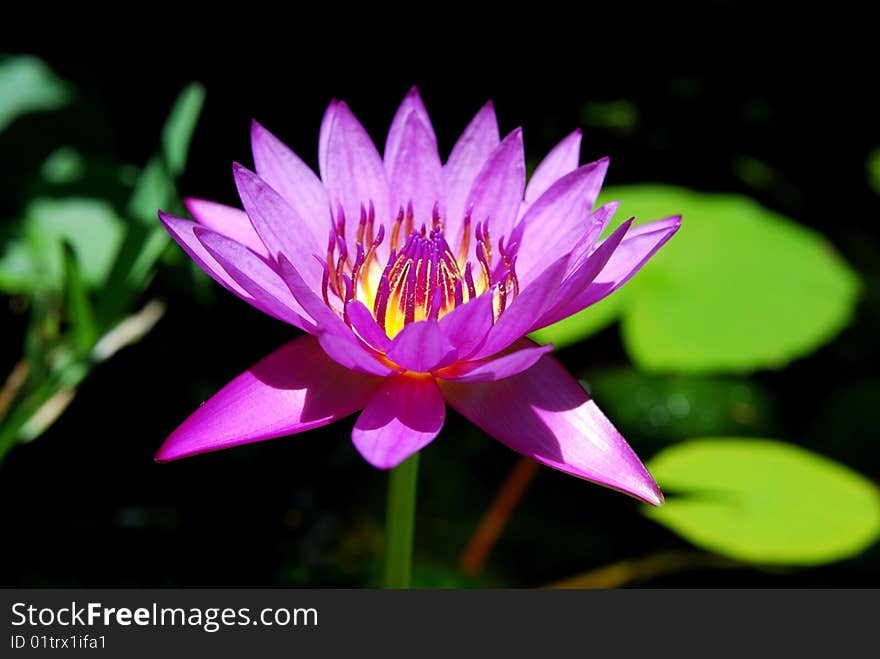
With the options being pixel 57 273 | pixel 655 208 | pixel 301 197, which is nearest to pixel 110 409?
pixel 57 273

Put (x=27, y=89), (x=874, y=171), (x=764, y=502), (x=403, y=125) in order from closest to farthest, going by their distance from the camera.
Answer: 1. (x=403, y=125)
2. (x=764, y=502)
3. (x=27, y=89)
4. (x=874, y=171)

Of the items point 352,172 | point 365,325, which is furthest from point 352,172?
point 365,325

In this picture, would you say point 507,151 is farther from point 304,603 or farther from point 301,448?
point 301,448

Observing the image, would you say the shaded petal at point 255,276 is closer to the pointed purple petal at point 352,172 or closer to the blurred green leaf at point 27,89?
the pointed purple petal at point 352,172

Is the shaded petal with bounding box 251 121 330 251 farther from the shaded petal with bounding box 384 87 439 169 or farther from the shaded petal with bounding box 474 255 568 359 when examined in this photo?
the shaded petal with bounding box 474 255 568 359

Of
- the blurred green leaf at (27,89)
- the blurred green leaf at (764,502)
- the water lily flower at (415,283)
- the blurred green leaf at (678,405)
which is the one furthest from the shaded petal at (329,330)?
the blurred green leaf at (27,89)

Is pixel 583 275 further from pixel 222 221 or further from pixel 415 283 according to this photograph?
pixel 222 221

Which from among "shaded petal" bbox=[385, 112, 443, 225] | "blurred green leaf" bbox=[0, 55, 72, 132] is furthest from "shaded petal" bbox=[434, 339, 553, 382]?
"blurred green leaf" bbox=[0, 55, 72, 132]
